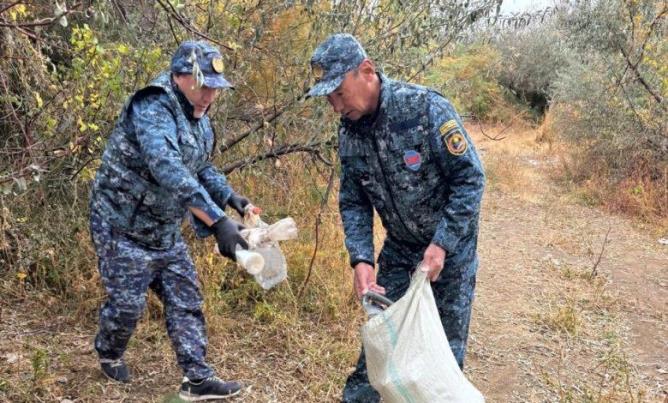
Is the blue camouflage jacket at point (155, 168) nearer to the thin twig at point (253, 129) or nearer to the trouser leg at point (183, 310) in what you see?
the trouser leg at point (183, 310)

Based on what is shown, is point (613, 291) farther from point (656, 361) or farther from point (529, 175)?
point (529, 175)

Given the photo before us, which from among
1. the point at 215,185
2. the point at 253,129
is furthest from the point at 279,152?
the point at 215,185

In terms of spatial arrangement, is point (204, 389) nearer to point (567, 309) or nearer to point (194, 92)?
point (194, 92)

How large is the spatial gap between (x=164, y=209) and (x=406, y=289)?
43.7 inches

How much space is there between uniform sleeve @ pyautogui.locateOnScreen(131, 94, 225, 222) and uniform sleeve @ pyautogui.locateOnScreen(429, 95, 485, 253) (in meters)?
0.84

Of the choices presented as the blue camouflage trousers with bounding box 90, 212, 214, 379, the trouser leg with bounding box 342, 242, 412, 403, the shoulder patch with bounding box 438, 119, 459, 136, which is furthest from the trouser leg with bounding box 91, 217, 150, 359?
the shoulder patch with bounding box 438, 119, 459, 136

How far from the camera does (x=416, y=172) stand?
229 cm

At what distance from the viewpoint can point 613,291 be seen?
207 inches

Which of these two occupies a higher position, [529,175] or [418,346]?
[418,346]

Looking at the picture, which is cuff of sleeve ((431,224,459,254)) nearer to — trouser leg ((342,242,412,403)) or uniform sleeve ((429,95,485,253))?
uniform sleeve ((429,95,485,253))

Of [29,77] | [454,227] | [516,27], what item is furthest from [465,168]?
[29,77]

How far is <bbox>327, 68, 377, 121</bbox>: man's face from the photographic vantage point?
2154 millimetres

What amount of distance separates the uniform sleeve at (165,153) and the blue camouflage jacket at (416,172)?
599 mm

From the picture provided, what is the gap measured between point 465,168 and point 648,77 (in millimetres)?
6888
